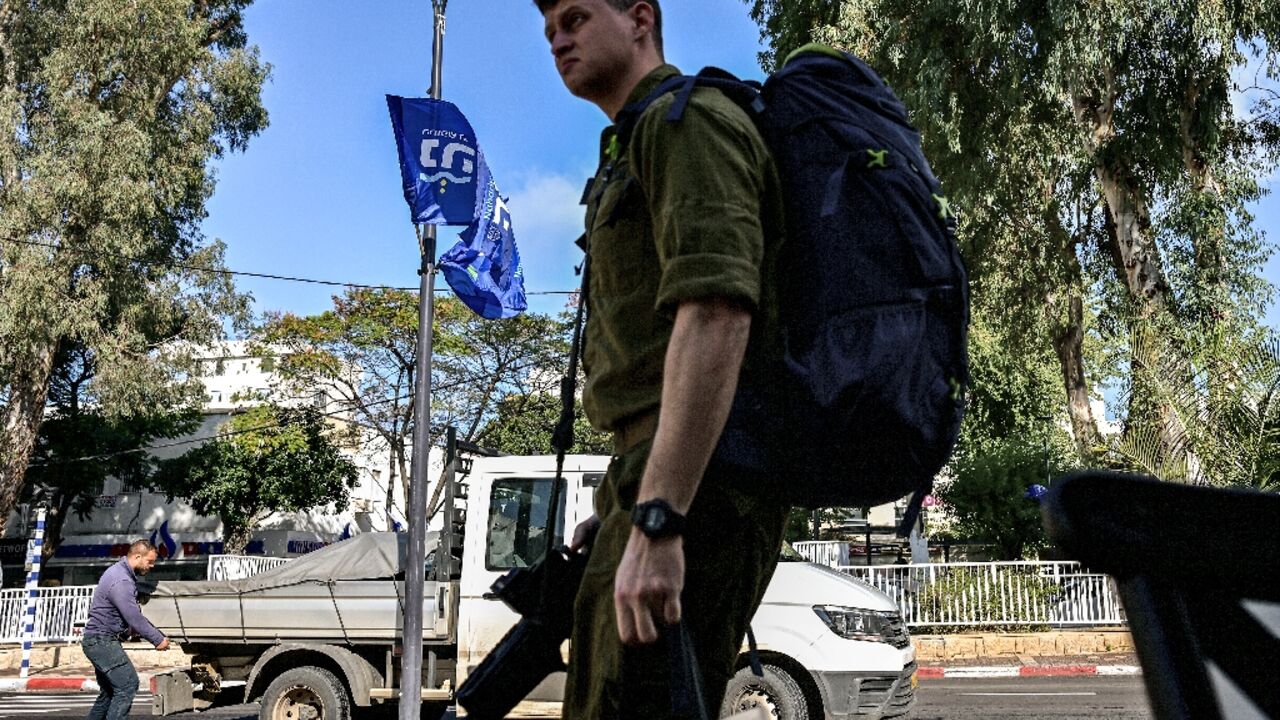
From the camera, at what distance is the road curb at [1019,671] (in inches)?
560

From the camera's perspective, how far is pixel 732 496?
1680 mm

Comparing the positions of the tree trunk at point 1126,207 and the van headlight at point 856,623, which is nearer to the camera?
the van headlight at point 856,623

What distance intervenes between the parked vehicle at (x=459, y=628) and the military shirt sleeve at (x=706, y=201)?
6.25 meters

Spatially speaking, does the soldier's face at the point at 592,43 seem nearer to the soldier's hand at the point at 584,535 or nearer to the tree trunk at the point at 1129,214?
the soldier's hand at the point at 584,535

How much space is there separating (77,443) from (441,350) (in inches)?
484

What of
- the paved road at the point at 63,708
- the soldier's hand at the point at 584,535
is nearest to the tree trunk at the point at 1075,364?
the paved road at the point at 63,708

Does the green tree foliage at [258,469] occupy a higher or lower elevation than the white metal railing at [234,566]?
higher

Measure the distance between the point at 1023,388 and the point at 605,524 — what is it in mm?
35143

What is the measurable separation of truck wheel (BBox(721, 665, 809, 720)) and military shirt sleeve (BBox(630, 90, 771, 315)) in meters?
6.19

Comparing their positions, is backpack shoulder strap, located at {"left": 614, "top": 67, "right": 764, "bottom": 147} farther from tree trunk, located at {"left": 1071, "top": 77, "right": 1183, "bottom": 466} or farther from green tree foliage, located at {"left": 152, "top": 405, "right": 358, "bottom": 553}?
green tree foliage, located at {"left": 152, "top": 405, "right": 358, "bottom": 553}

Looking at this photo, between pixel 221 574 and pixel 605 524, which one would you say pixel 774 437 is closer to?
pixel 605 524

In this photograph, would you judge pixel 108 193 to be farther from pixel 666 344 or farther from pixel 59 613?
pixel 666 344

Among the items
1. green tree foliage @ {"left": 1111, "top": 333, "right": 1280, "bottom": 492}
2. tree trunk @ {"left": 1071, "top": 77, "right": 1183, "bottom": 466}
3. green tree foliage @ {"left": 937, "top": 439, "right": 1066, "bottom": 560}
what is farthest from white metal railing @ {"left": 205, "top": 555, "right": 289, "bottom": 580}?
green tree foliage @ {"left": 937, "top": 439, "right": 1066, "bottom": 560}

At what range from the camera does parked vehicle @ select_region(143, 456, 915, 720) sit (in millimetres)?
7578
